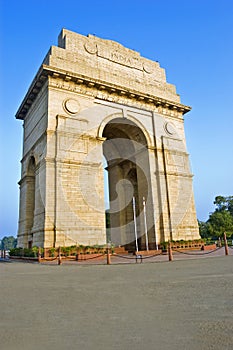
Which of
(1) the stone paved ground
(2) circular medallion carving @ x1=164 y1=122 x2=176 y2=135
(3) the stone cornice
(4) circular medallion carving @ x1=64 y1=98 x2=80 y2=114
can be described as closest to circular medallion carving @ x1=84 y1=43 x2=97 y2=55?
(3) the stone cornice

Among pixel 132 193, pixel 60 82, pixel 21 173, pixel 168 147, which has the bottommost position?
pixel 132 193

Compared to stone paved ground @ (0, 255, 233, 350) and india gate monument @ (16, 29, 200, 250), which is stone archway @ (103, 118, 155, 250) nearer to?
india gate monument @ (16, 29, 200, 250)

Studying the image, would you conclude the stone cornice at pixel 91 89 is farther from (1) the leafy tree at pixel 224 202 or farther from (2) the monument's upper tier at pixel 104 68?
(1) the leafy tree at pixel 224 202

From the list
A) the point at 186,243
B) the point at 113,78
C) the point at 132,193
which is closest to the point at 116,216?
the point at 132,193

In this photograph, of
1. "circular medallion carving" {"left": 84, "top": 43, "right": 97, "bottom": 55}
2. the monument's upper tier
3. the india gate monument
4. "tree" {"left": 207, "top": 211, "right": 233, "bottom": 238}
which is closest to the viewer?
the india gate monument

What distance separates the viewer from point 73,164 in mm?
16062

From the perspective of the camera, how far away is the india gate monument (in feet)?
50.6

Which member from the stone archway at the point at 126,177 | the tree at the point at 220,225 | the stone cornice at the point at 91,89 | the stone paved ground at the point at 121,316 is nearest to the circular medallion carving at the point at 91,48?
the stone cornice at the point at 91,89

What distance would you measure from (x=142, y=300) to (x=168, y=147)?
18.0m

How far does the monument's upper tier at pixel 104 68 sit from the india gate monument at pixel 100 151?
0.27ft

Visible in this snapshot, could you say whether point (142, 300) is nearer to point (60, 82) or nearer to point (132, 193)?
point (60, 82)

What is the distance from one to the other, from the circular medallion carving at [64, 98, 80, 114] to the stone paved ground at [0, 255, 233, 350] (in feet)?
43.9

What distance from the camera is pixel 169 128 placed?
22.0 metres

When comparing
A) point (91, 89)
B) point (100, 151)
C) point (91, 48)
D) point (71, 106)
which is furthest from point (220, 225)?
point (71, 106)
